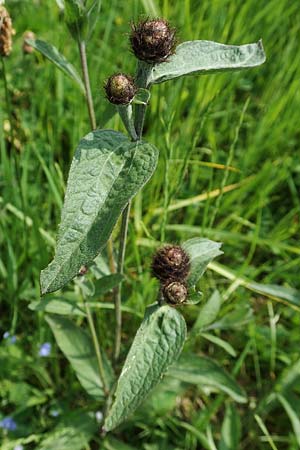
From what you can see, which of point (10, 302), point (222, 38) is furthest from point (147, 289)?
point (222, 38)

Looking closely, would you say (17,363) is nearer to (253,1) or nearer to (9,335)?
(9,335)

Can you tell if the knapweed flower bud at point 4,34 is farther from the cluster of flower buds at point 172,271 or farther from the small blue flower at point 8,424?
the small blue flower at point 8,424

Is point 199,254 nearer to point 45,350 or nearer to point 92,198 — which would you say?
point 92,198

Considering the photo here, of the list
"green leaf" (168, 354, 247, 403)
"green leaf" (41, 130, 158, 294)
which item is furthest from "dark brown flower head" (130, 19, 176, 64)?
"green leaf" (168, 354, 247, 403)

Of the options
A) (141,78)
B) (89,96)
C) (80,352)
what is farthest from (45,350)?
(141,78)

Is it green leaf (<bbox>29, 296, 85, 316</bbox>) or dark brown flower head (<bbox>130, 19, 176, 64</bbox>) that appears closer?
dark brown flower head (<bbox>130, 19, 176, 64</bbox>)

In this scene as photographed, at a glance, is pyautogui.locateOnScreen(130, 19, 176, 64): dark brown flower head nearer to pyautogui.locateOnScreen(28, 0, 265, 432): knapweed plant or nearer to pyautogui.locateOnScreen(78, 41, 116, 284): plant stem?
pyautogui.locateOnScreen(28, 0, 265, 432): knapweed plant

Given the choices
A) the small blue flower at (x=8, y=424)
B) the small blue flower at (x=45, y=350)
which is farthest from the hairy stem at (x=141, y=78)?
the small blue flower at (x=8, y=424)
